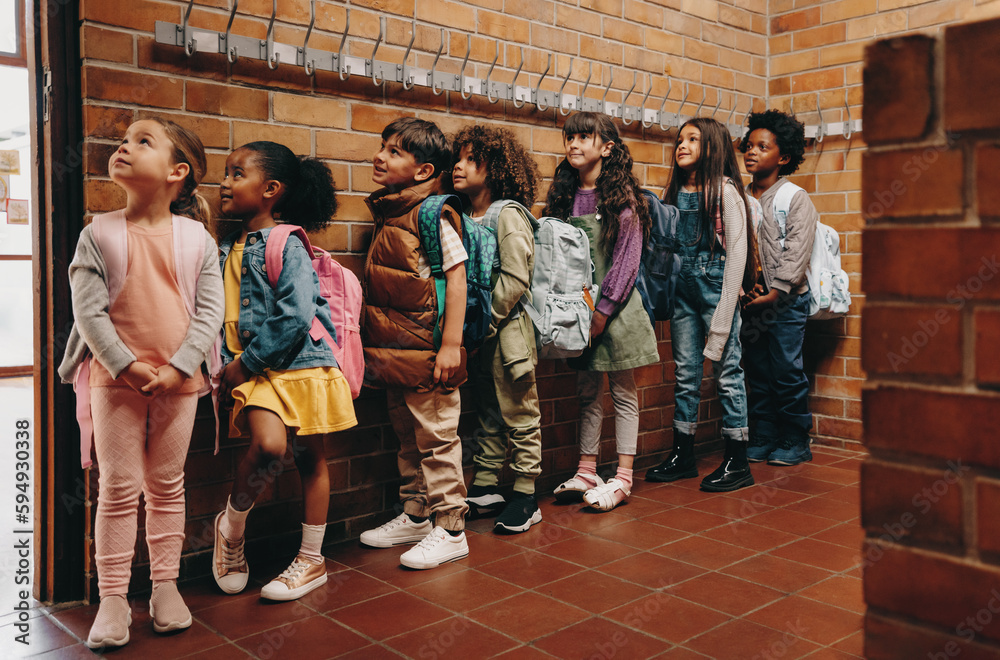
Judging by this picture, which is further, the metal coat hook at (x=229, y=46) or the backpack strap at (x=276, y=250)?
the metal coat hook at (x=229, y=46)

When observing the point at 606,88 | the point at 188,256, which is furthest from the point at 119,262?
the point at 606,88

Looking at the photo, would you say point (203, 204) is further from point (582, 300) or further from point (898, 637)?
point (898, 637)

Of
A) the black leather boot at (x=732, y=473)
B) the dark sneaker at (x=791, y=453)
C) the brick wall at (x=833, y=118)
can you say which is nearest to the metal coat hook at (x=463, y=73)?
the black leather boot at (x=732, y=473)

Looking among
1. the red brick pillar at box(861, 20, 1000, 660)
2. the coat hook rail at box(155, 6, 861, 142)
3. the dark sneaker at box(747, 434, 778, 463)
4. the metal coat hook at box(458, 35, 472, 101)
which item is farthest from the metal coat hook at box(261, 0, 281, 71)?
the dark sneaker at box(747, 434, 778, 463)

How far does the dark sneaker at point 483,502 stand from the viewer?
327 centimetres

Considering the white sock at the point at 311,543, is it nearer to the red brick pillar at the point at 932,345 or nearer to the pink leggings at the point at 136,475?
the pink leggings at the point at 136,475

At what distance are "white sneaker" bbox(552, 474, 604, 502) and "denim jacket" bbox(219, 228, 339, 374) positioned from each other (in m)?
1.32

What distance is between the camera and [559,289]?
3.22 m

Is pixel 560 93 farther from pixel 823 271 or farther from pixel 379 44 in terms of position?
pixel 823 271

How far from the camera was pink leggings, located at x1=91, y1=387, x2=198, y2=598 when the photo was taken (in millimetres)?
2139

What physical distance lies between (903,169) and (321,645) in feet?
6.26

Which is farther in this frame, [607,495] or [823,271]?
[823,271]

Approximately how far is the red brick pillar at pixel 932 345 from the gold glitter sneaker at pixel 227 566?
85.7 inches

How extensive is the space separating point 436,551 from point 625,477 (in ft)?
3.49
